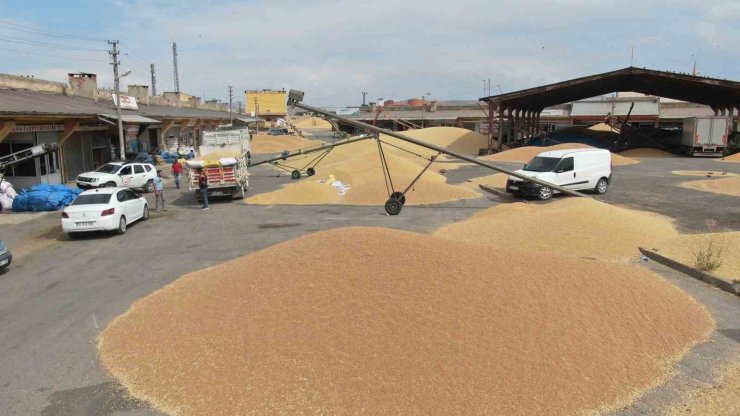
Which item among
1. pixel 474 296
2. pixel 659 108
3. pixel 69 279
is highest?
pixel 659 108

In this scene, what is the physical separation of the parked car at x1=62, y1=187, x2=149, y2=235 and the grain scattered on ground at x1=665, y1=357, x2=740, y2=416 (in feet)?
55.2

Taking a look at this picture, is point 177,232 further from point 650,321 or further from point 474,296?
point 650,321

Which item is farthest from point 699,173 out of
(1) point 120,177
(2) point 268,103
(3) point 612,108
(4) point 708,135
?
(2) point 268,103

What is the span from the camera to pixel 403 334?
7.39 metres

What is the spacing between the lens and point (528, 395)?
20.9 feet

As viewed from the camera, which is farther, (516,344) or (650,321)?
(650,321)

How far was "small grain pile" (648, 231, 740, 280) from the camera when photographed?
453 inches

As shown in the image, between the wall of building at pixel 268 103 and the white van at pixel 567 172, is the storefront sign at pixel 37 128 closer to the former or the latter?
the white van at pixel 567 172

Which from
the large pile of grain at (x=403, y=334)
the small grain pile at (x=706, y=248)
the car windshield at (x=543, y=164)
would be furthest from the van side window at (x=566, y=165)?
the large pile of grain at (x=403, y=334)

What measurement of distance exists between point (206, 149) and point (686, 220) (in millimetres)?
28683

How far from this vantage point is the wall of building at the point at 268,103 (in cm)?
12838

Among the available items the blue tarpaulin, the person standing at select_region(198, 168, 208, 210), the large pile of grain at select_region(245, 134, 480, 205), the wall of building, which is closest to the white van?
the large pile of grain at select_region(245, 134, 480, 205)

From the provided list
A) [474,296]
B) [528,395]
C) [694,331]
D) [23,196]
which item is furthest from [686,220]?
[23,196]

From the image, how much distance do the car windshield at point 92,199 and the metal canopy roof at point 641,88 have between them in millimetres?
40965
